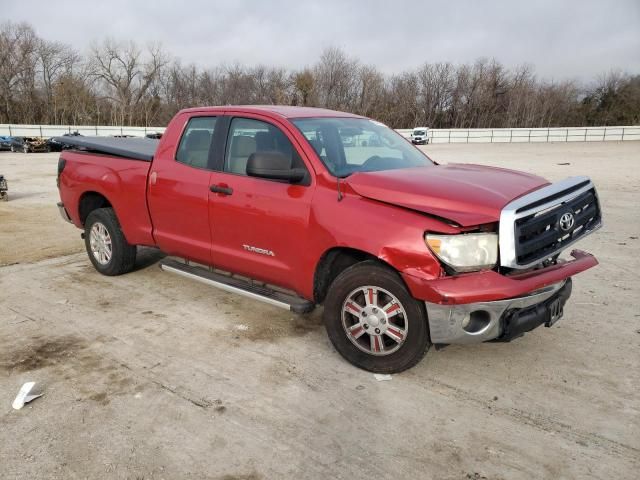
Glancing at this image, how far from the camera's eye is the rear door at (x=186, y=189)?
4.61 meters

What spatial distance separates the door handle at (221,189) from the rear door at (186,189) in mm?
88

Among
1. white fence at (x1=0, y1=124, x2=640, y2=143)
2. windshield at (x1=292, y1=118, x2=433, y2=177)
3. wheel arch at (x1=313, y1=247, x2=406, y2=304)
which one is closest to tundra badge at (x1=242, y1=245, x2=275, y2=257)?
wheel arch at (x1=313, y1=247, x2=406, y2=304)

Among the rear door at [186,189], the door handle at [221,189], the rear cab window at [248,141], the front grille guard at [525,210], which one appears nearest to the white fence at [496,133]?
the rear door at [186,189]

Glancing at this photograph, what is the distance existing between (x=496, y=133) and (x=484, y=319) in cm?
6198

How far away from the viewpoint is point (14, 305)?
4996mm

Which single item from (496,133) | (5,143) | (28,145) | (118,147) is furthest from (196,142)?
(496,133)

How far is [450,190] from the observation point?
340cm

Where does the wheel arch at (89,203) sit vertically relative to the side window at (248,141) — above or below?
below

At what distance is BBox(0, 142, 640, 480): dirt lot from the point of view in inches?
108

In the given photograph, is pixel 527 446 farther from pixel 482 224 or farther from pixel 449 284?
pixel 482 224

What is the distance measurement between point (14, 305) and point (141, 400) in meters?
2.49

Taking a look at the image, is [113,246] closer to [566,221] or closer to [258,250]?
[258,250]

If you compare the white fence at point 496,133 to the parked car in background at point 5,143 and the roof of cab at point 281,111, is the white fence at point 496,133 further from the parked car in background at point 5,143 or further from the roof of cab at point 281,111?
the roof of cab at point 281,111

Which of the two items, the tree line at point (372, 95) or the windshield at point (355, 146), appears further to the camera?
the tree line at point (372, 95)
